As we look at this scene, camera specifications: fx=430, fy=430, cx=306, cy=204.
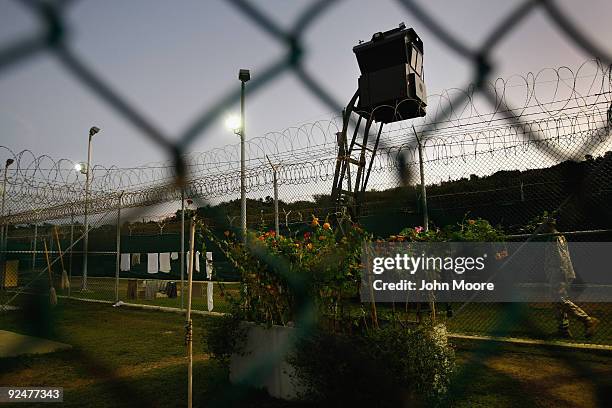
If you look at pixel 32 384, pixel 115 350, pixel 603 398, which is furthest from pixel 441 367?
pixel 115 350

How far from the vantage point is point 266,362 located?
433cm

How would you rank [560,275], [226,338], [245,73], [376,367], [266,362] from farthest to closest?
[560,275], [226,338], [266,362], [376,367], [245,73]

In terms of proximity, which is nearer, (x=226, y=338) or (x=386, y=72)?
(x=386, y=72)

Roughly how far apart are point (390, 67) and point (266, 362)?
3.05m

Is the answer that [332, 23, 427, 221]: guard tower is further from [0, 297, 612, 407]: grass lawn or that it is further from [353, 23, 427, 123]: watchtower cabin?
[0, 297, 612, 407]: grass lawn

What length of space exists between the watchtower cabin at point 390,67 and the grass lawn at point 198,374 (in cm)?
285

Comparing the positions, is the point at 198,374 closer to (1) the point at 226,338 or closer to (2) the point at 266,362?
(1) the point at 226,338

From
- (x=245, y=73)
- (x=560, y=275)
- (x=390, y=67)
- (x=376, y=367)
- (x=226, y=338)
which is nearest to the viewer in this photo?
(x=245, y=73)

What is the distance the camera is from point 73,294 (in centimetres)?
1533

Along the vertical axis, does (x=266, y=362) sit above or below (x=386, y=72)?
below

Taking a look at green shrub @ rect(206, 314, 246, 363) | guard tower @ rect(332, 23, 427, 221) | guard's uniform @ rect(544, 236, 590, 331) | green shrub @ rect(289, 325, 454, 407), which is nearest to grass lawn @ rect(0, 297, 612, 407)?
green shrub @ rect(206, 314, 246, 363)

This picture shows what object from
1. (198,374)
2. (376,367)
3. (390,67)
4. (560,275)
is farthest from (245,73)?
(560,275)

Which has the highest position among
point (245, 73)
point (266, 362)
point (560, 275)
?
point (245, 73)

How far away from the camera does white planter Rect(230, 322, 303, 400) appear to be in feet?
13.4
